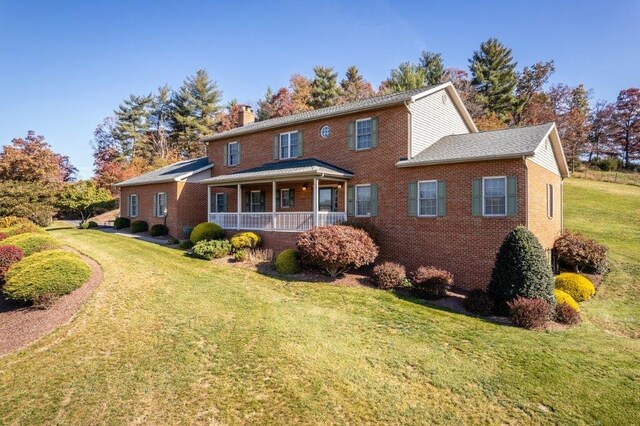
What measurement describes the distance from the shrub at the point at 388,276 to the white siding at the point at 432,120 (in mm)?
5630

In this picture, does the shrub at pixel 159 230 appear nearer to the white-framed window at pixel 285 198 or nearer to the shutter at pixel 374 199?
the white-framed window at pixel 285 198

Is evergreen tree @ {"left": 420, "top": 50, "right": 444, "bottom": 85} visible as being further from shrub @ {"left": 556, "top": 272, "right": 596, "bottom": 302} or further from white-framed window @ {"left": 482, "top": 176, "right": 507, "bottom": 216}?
shrub @ {"left": 556, "top": 272, "right": 596, "bottom": 302}

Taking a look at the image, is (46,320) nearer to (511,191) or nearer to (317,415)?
(317,415)

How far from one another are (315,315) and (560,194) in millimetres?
16247

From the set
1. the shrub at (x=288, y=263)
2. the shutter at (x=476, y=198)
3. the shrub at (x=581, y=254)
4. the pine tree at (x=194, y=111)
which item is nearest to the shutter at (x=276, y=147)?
the shrub at (x=288, y=263)

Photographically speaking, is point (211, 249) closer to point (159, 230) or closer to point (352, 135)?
point (352, 135)

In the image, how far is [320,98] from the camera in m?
46.9

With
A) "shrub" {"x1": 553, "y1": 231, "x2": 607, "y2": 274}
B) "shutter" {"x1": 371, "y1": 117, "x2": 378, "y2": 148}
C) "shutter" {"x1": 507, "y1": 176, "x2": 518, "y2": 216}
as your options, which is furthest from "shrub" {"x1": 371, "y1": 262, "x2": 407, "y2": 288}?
"shrub" {"x1": 553, "y1": 231, "x2": 607, "y2": 274}

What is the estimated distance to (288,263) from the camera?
14.4m

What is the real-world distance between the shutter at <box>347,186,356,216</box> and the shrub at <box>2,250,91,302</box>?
10.8 meters

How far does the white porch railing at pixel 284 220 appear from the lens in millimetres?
16672

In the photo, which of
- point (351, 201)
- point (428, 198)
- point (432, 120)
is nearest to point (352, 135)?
point (351, 201)

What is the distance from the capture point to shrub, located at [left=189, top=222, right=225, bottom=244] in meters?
18.7

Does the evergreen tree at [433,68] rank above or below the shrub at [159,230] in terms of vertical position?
above
